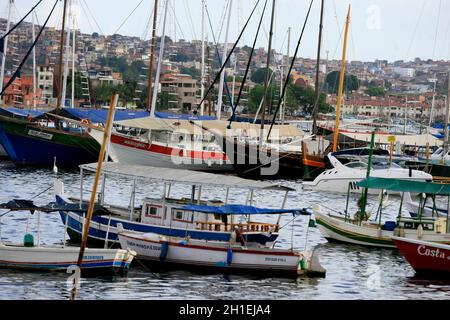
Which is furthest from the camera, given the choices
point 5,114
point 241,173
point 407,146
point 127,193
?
point 407,146

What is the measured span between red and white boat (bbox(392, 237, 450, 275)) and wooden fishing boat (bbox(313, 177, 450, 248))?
4.98ft

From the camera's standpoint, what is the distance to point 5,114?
287 ft

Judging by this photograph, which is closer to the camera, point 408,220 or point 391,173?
point 408,220

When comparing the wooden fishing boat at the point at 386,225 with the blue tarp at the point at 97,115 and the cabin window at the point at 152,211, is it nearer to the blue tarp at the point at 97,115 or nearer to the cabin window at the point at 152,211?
the cabin window at the point at 152,211

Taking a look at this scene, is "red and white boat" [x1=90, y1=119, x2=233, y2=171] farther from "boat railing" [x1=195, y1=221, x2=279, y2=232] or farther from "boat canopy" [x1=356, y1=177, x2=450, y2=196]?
"boat railing" [x1=195, y1=221, x2=279, y2=232]

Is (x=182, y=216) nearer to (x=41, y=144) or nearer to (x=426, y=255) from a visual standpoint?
(x=426, y=255)

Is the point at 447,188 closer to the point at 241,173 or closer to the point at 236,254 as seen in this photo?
the point at 236,254

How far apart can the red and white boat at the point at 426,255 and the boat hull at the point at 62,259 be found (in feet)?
32.3

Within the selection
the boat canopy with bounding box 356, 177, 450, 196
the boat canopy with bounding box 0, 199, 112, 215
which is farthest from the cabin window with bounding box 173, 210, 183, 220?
the boat canopy with bounding box 356, 177, 450, 196

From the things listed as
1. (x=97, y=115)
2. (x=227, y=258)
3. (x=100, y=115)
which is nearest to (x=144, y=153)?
(x=100, y=115)

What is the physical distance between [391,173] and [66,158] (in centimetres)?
2649

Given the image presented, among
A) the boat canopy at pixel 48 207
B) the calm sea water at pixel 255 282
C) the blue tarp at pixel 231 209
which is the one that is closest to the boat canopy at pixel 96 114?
the calm sea water at pixel 255 282

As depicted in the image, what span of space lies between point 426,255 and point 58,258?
42.0 feet

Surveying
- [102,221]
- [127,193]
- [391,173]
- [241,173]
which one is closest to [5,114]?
[241,173]
